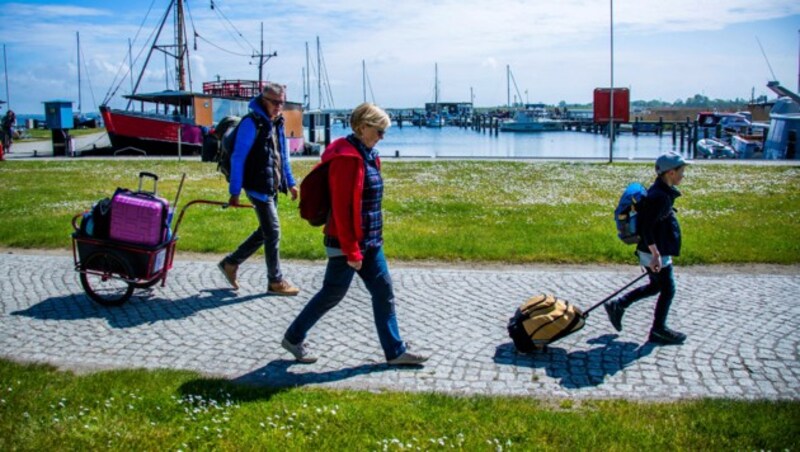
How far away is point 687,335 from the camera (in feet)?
22.4

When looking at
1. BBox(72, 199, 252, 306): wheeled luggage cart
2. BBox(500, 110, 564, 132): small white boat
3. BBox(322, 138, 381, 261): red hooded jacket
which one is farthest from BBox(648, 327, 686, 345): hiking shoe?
BBox(500, 110, 564, 132): small white boat

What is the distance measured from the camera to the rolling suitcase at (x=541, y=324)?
6.26 meters

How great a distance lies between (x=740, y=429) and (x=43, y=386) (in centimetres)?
497

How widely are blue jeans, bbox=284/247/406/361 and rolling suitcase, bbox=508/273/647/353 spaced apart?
1.07 metres

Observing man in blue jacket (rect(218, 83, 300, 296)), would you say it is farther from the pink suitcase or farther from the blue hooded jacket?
the pink suitcase

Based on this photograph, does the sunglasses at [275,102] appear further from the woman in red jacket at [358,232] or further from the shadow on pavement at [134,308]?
the woman in red jacket at [358,232]

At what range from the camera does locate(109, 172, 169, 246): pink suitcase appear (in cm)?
748

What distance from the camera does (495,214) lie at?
1447 cm

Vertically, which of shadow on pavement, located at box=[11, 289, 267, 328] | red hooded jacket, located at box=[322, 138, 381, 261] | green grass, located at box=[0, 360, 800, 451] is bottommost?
green grass, located at box=[0, 360, 800, 451]

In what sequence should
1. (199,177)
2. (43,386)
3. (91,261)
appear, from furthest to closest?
(199,177) → (91,261) → (43,386)

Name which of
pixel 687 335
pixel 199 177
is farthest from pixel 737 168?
pixel 687 335

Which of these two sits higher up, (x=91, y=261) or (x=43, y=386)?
(x=91, y=261)

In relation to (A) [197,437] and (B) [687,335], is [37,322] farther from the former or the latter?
(B) [687,335]

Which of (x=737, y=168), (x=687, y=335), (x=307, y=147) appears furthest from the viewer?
(x=307, y=147)
